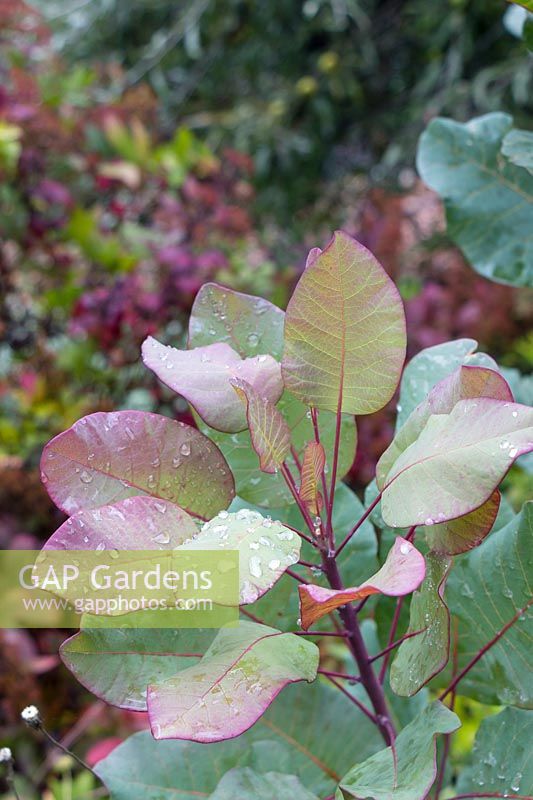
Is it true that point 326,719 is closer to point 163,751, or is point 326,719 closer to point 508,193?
point 163,751

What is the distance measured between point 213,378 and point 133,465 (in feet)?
0.22

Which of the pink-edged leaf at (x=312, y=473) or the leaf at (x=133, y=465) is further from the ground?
the leaf at (x=133, y=465)

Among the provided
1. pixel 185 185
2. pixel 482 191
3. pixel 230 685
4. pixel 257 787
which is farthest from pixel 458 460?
pixel 185 185

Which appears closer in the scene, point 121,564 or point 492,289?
point 121,564

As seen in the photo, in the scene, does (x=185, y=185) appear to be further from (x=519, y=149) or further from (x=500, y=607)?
(x=500, y=607)

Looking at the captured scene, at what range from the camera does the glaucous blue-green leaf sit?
533mm

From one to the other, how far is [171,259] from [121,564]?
139 centimetres

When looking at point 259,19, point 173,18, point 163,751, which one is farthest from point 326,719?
point 173,18

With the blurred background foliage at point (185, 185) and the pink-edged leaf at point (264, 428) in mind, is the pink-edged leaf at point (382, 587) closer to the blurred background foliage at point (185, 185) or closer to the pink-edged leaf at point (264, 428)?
the pink-edged leaf at point (264, 428)

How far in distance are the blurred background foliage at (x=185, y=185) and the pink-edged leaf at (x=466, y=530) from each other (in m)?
0.44

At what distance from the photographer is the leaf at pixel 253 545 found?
1.07 feet

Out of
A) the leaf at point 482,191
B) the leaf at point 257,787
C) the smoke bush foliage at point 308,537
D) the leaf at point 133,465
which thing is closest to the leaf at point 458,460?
the smoke bush foliage at point 308,537

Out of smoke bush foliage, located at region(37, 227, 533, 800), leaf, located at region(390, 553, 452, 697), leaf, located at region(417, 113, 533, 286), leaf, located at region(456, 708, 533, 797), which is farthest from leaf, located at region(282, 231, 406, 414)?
leaf, located at region(417, 113, 533, 286)

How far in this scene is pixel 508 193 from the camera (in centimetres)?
75
